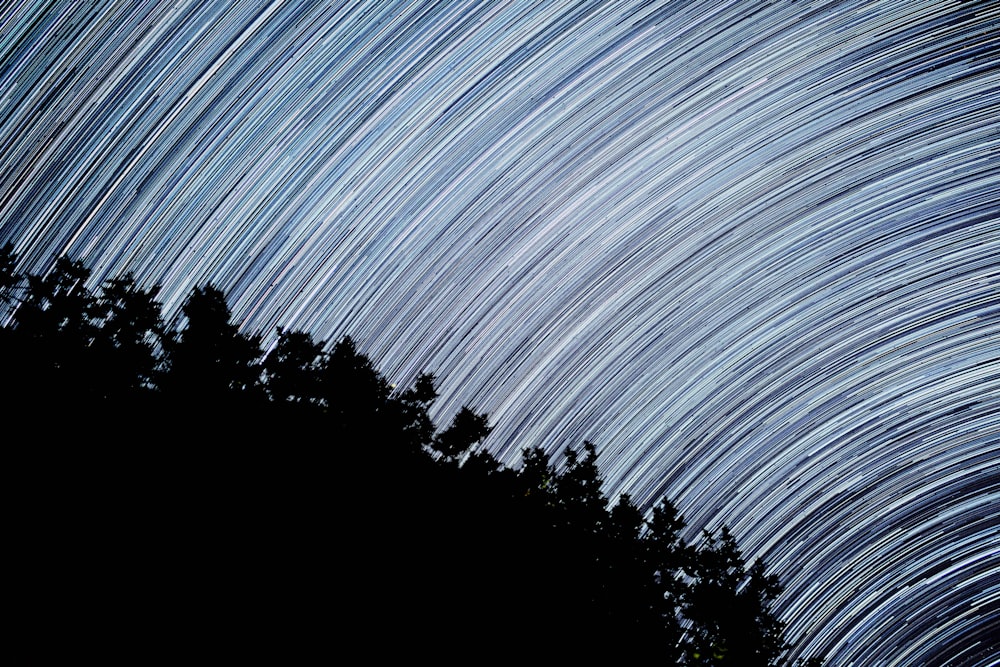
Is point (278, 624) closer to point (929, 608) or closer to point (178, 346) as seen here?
point (178, 346)

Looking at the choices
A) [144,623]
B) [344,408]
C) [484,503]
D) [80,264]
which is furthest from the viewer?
[484,503]

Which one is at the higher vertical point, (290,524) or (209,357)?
(209,357)

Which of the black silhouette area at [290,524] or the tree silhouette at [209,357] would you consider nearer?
the black silhouette area at [290,524]

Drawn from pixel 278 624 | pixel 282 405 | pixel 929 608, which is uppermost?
pixel 929 608

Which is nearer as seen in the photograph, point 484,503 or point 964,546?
point 484,503

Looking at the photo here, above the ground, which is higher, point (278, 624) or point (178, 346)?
point (178, 346)

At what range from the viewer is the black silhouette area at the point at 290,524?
13.3ft

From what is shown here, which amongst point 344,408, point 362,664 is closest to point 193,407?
point 344,408

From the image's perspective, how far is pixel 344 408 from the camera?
7789 millimetres

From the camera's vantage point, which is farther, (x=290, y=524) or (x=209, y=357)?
(x=209, y=357)

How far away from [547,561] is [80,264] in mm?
7925

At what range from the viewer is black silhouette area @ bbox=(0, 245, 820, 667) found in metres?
4.07

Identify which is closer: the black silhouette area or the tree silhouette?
the black silhouette area

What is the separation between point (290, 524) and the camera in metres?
5.44
